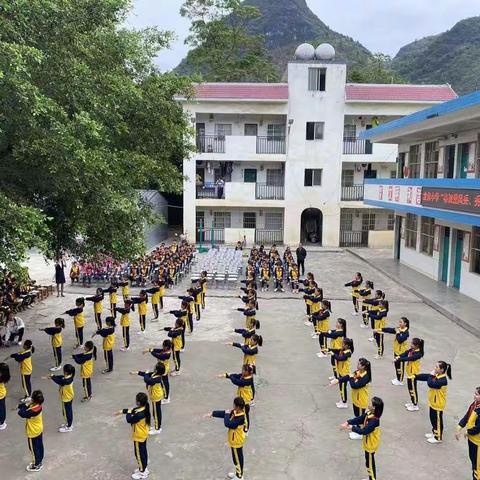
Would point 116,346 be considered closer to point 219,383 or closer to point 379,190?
point 219,383

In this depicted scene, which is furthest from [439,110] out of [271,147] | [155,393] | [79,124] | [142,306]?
[271,147]

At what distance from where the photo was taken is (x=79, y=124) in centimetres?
809

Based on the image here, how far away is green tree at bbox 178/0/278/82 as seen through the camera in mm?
37438

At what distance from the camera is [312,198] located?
2880cm

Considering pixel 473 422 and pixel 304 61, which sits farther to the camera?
pixel 304 61

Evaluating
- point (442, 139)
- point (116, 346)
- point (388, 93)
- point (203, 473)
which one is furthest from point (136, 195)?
point (388, 93)

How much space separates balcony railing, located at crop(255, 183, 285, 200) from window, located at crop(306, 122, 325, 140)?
317cm

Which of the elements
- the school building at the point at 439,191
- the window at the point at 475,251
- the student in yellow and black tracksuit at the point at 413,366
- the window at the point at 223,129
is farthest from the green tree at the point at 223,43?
the student in yellow and black tracksuit at the point at 413,366

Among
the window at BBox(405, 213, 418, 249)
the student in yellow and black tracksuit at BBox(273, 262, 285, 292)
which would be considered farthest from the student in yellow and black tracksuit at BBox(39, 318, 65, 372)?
the window at BBox(405, 213, 418, 249)

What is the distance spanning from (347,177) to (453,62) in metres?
40.1

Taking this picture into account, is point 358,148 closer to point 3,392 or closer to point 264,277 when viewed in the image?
point 264,277

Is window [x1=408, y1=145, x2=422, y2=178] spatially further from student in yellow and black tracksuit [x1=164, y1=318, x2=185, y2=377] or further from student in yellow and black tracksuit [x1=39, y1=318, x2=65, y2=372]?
student in yellow and black tracksuit [x1=39, y1=318, x2=65, y2=372]

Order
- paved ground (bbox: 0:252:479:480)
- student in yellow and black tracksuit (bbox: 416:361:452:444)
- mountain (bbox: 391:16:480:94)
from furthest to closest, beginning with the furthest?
mountain (bbox: 391:16:480:94)
student in yellow and black tracksuit (bbox: 416:361:452:444)
paved ground (bbox: 0:252:479:480)

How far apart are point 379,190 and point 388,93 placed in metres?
8.02
